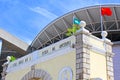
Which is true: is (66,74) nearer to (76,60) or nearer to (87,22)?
(76,60)

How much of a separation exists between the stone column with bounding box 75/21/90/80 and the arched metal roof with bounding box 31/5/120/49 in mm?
12369

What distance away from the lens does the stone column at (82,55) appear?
13.4 m

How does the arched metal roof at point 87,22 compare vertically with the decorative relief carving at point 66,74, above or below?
above

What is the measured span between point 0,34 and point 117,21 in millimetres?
11963

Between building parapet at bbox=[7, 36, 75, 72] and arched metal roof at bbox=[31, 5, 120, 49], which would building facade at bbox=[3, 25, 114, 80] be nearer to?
building parapet at bbox=[7, 36, 75, 72]

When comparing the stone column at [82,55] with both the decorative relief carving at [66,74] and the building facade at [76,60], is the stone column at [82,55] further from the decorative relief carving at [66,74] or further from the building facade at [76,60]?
the decorative relief carving at [66,74]

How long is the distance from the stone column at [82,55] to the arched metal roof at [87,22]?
12369 millimetres

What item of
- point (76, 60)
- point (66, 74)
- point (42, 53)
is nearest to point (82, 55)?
point (76, 60)

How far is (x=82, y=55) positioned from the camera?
13.7 m

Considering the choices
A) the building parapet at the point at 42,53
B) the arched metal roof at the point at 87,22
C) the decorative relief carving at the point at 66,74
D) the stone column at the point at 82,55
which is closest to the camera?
the stone column at the point at 82,55

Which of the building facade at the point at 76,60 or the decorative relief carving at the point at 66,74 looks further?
the decorative relief carving at the point at 66,74

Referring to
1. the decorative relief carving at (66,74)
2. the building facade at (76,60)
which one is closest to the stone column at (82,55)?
the building facade at (76,60)

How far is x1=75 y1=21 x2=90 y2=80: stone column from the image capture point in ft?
44.1

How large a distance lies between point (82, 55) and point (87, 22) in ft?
47.5
